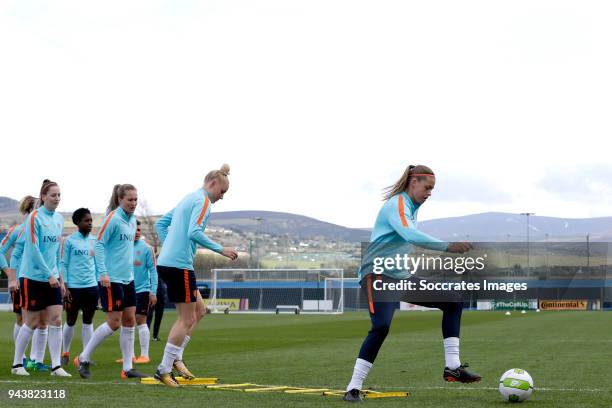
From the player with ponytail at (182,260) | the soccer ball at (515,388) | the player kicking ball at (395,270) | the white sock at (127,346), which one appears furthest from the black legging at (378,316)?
the white sock at (127,346)

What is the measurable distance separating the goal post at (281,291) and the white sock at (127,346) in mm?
45286

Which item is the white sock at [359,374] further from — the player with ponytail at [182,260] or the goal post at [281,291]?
the goal post at [281,291]

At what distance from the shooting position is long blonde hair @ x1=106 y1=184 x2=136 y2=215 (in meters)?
11.6

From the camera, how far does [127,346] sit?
11.6 metres

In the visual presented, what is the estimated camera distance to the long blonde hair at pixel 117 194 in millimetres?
11586

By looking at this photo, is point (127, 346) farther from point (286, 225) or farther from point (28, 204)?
point (286, 225)

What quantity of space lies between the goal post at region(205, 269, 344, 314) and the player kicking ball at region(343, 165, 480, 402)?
4818cm

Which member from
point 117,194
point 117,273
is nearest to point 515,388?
point 117,273

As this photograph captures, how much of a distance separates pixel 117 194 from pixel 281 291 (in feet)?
191

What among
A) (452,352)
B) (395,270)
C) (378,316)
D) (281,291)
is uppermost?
(395,270)

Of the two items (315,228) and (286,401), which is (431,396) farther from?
(315,228)

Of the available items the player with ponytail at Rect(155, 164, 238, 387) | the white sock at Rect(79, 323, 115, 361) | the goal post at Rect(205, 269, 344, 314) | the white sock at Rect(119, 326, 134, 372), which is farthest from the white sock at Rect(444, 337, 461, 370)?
the goal post at Rect(205, 269, 344, 314)

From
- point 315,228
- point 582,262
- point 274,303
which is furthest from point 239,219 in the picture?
point 274,303

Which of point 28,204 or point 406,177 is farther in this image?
point 28,204
